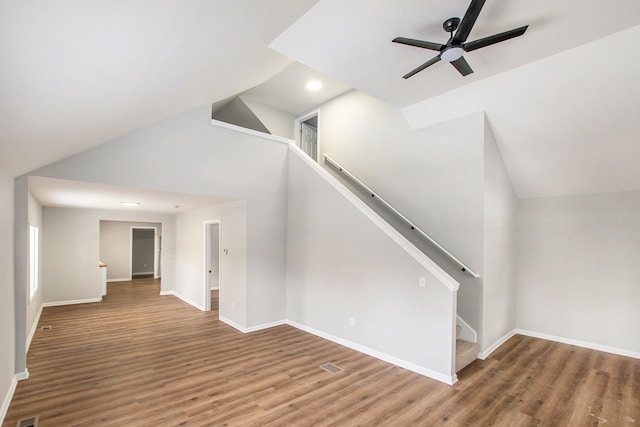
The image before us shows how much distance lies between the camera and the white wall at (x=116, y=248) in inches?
425

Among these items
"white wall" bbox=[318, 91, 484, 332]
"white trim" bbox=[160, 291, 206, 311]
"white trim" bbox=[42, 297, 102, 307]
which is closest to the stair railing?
"white wall" bbox=[318, 91, 484, 332]

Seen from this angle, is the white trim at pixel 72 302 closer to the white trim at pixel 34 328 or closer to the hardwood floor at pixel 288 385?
the white trim at pixel 34 328

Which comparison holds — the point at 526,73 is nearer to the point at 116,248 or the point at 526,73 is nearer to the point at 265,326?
the point at 265,326

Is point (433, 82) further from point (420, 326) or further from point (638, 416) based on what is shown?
point (638, 416)

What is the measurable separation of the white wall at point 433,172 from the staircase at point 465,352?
0.29 m

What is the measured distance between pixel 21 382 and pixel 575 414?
6.12 meters

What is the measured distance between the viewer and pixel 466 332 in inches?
175

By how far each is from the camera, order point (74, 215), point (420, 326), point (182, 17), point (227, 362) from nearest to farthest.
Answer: point (182, 17)
point (420, 326)
point (227, 362)
point (74, 215)

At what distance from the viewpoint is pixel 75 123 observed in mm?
2355

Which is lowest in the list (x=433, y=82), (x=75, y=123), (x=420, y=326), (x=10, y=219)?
(x=420, y=326)

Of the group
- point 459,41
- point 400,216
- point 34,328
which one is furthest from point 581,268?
point 34,328

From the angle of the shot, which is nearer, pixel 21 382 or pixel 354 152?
pixel 21 382

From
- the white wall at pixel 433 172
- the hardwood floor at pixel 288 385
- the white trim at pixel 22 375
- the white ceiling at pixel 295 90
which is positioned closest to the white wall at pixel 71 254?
the hardwood floor at pixel 288 385

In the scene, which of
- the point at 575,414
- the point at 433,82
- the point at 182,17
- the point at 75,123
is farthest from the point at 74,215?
the point at 575,414
